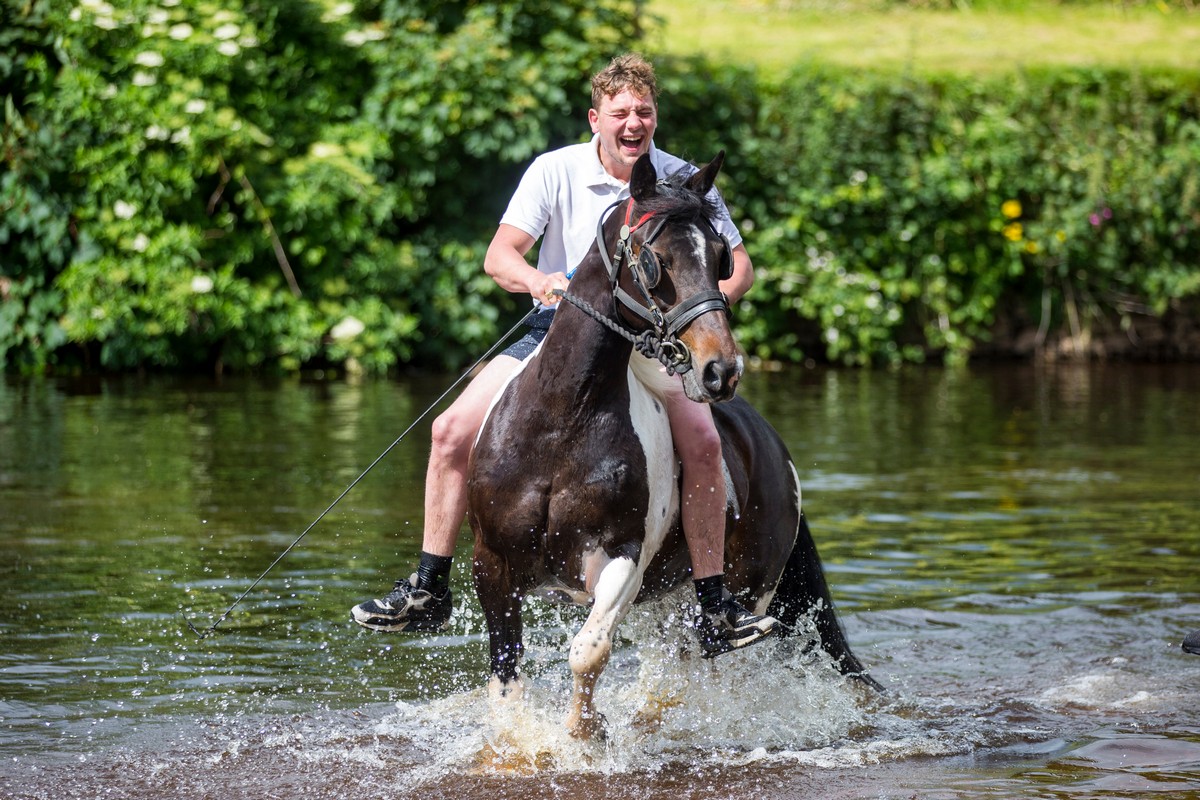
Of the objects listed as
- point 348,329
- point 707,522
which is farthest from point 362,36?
point 707,522

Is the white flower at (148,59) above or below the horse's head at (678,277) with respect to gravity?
above

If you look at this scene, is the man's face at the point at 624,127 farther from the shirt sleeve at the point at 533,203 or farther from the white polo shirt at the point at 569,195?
the shirt sleeve at the point at 533,203

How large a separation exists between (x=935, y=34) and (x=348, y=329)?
10.8 meters

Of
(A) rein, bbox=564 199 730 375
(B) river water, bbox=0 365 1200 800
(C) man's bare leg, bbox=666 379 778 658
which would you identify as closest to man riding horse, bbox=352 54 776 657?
(C) man's bare leg, bbox=666 379 778 658

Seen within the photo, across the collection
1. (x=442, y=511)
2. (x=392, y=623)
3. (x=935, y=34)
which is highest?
(x=935, y=34)

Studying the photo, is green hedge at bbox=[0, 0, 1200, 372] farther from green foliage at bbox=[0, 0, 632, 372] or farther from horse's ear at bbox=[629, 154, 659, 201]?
horse's ear at bbox=[629, 154, 659, 201]

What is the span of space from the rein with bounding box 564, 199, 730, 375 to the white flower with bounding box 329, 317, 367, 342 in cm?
1185

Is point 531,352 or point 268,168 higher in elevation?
point 268,168

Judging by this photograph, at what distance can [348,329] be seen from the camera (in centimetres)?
1659

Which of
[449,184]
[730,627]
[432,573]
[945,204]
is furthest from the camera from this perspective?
[945,204]

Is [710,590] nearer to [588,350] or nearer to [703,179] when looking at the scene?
[588,350]

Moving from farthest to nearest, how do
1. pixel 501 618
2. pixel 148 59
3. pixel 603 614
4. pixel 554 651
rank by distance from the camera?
pixel 148 59, pixel 554 651, pixel 501 618, pixel 603 614

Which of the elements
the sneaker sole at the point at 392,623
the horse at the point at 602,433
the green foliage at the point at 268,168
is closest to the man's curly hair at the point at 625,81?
the horse at the point at 602,433

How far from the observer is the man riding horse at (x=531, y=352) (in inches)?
205
